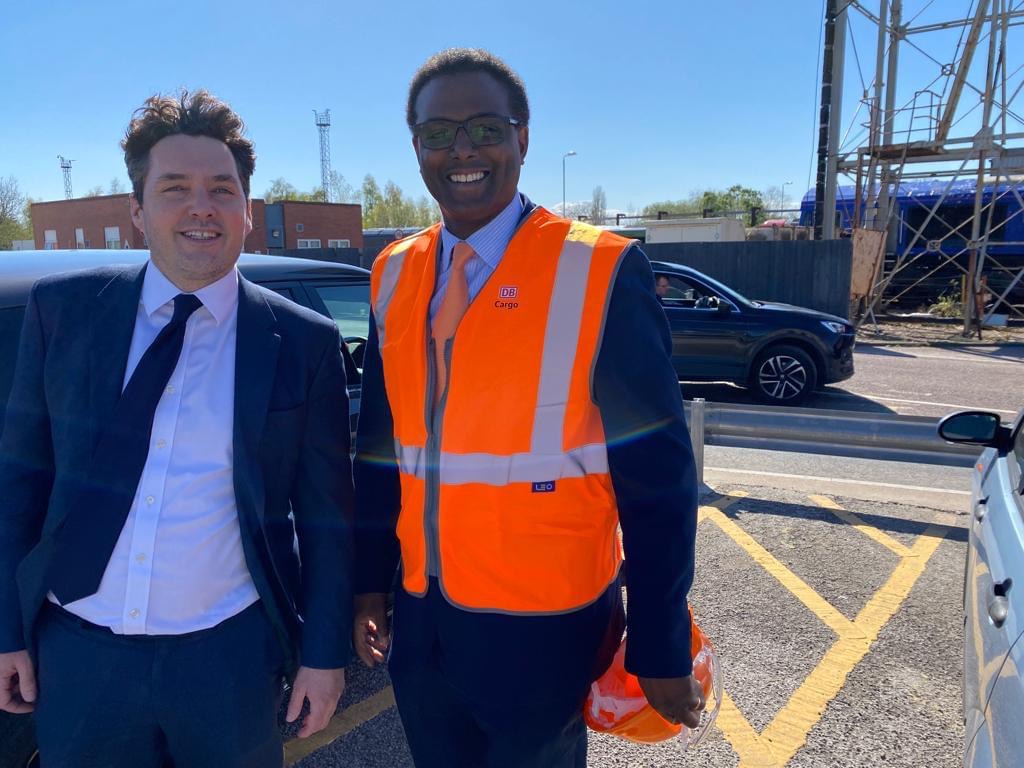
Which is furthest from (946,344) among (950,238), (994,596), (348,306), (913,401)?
(994,596)

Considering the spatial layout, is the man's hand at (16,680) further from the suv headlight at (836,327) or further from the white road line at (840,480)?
the suv headlight at (836,327)

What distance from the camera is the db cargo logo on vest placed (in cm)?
159

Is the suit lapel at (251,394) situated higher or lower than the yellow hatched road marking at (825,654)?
higher

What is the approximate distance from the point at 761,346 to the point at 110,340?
8.60 meters

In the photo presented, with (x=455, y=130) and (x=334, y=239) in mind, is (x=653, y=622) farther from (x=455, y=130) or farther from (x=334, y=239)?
(x=334, y=239)

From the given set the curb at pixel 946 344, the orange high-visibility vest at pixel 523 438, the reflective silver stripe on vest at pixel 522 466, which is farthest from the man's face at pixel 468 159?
the curb at pixel 946 344

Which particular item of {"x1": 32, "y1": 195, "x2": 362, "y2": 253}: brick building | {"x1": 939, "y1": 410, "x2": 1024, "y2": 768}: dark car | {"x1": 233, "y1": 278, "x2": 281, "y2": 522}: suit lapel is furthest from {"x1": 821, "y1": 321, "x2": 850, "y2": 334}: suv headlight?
{"x1": 32, "y1": 195, "x2": 362, "y2": 253}: brick building

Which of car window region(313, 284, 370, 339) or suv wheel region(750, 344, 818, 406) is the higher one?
car window region(313, 284, 370, 339)

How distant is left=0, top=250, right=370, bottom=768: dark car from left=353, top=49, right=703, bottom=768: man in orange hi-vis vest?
1076 mm

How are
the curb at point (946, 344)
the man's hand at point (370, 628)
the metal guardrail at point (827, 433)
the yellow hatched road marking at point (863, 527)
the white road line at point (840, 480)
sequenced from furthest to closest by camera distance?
the curb at point (946, 344) < the white road line at point (840, 480) < the metal guardrail at point (827, 433) < the yellow hatched road marking at point (863, 527) < the man's hand at point (370, 628)

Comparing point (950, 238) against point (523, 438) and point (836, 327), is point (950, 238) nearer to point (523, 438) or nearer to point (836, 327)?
point (836, 327)

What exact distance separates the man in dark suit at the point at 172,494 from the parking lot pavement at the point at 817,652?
1281mm

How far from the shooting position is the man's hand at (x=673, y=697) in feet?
5.14

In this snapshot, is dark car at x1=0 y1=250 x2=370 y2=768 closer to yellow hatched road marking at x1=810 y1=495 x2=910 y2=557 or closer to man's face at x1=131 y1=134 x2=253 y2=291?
man's face at x1=131 y1=134 x2=253 y2=291
